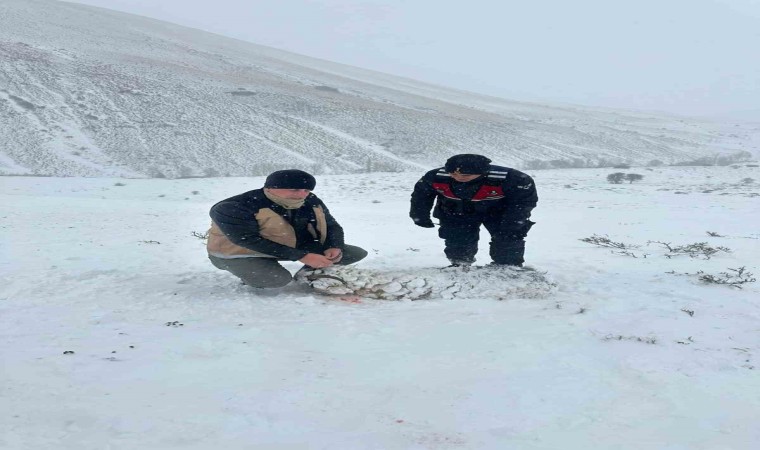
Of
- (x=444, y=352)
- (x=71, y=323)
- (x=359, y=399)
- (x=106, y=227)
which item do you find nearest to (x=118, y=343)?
(x=71, y=323)

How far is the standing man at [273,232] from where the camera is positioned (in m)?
4.48

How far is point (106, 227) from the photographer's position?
8.45m

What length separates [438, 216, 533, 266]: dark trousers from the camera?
211 inches

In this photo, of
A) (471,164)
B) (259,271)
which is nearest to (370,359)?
(259,271)

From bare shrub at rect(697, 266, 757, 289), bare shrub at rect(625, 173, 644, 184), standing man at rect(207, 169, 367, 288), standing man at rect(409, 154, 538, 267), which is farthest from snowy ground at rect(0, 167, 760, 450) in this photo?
bare shrub at rect(625, 173, 644, 184)

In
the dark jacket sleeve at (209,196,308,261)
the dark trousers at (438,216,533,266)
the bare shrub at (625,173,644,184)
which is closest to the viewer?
the dark jacket sleeve at (209,196,308,261)

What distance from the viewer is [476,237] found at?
586 centimetres

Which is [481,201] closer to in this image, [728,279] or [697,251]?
[728,279]

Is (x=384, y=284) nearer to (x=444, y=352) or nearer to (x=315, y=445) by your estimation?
(x=444, y=352)

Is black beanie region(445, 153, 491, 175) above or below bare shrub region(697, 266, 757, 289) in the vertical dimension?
above

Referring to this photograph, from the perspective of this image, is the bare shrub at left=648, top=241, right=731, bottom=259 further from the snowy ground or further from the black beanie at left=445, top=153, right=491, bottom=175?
the black beanie at left=445, top=153, right=491, bottom=175

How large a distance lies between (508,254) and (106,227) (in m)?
5.61

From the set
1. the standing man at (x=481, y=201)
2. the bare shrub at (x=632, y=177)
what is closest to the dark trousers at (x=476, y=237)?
the standing man at (x=481, y=201)

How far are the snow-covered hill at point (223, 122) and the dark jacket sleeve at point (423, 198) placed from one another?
1148 cm
